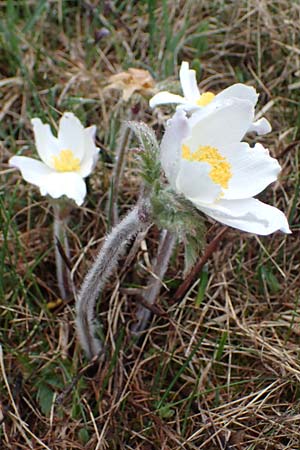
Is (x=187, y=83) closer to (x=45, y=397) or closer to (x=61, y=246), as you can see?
(x=61, y=246)

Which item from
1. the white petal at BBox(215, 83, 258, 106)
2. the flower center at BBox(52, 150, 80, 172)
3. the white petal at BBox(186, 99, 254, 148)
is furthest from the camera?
the flower center at BBox(52, 150, 80, 172)

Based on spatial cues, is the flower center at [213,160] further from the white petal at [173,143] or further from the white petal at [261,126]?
the white petal at [261,126]

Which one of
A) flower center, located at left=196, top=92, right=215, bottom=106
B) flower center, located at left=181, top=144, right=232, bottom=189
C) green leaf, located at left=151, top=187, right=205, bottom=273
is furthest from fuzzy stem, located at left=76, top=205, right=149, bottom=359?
flower center, located at left=196, top=92, right=215, bottom=106

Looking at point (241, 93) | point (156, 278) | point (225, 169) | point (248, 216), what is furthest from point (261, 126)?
point (156, 278)

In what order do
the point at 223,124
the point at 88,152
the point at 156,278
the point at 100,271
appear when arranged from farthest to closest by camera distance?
1. the point at 88,152
2. the point at 156,278
3. the point at 100,271
4. the point at 223,124

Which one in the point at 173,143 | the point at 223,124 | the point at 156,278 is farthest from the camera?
the point at 156,278

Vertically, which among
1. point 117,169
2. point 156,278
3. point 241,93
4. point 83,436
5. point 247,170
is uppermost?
point 241,93

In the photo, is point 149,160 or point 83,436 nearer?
point 149,160

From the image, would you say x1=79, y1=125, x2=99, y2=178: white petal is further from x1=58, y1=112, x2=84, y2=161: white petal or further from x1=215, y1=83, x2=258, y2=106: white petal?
x1=215, y1=83, x2=258, y2=106: white petal

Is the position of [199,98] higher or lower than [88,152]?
higher
